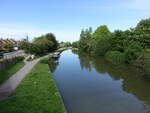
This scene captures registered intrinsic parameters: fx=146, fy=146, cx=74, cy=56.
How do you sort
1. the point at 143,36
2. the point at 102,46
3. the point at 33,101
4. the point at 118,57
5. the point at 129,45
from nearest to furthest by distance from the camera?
the point at 33,101 → the point at 143,36 → the point at 129,45 → the point at 118,57 → the point at 102,46

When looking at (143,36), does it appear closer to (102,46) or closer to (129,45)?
(129,45)

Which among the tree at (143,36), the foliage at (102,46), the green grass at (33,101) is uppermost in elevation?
the tree at (143,36)

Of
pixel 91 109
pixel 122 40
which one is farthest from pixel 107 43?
pixel 91 109

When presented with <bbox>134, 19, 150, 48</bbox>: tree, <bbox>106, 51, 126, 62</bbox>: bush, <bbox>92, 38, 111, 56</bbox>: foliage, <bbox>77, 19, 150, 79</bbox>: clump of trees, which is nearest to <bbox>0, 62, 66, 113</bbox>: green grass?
<bbox>77, 19, 150, 79</bbox>: clump of trees

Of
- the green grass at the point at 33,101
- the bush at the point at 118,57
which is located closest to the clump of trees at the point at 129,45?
the bush at the point at 118,57

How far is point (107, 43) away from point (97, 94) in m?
26.1

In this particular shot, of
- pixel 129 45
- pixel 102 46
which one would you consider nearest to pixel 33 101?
pixel 129 45

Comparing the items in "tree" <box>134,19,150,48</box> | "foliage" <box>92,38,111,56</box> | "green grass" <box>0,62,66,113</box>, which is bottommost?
"green grass" <box>0,62,66,113</box>

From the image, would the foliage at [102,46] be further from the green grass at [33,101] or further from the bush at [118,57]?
the green grass at [33,101]

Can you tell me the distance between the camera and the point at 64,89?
13102 millimetres

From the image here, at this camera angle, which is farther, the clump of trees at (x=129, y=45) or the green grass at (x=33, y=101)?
the clump of trees at (x=129, y=45)

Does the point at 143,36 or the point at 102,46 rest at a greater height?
the point at 143,36

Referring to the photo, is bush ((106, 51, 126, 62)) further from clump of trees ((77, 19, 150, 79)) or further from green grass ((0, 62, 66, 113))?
green grass ((0, 62, 66, 113))

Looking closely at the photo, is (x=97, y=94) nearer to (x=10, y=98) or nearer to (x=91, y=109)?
(x=91, y=109)
